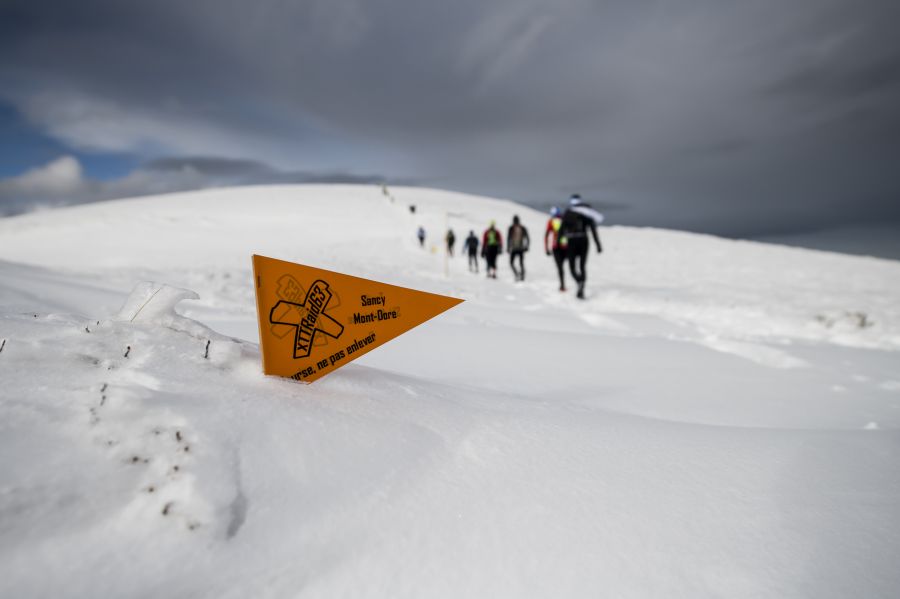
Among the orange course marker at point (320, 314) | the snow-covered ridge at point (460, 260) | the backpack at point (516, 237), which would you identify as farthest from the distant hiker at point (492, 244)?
the orange course marker at point (320, 314)

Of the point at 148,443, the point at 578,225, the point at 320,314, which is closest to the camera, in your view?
the point at 148,443


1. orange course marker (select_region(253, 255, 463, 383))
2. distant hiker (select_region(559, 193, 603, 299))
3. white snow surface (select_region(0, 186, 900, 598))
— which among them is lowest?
white snow surface (select_region(0, 186, 900, 598))

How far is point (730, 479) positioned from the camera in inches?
52.1

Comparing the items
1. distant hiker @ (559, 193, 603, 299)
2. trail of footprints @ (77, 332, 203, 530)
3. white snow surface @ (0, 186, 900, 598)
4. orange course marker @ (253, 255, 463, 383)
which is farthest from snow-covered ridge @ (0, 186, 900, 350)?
trail of footprints @ (77, 332, 203, 530)

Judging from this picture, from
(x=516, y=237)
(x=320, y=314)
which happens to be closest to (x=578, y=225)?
(x=516, y=237)

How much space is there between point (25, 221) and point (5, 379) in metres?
26.4

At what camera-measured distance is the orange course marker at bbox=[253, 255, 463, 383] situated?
4.79 feet

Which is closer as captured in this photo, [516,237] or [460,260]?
[516,237]

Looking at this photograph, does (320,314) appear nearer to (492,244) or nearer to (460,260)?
(492,244)

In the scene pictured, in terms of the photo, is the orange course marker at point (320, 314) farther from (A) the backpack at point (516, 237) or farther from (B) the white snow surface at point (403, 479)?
(A) the backpack at point (516, 237)

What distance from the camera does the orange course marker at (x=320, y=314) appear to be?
1460mm

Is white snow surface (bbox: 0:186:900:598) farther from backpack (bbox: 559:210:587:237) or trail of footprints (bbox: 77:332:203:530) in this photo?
backpack (bbox: 559:210:587:237)

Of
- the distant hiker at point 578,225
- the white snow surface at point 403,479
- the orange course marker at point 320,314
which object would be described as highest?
the distant hiker at point 578,225

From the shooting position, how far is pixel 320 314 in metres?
1.56
